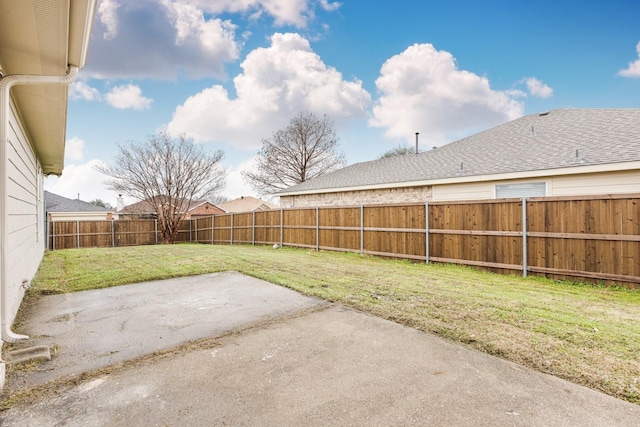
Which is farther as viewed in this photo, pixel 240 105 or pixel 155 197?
pixel 155 197

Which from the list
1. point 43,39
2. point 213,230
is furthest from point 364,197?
point 43,39

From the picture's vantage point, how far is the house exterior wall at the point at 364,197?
11461 mm

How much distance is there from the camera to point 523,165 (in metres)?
9.09

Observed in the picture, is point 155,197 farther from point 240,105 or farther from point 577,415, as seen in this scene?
point 577,415

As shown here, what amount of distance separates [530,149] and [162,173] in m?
20.3

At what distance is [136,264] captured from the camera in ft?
27.1

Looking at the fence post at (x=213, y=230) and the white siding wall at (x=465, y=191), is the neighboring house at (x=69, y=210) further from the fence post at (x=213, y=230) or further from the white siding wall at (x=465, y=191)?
the white siding wall at (x=465, y=191)

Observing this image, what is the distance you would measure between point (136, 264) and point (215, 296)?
4439 mm

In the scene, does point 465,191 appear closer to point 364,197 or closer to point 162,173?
point 364,197

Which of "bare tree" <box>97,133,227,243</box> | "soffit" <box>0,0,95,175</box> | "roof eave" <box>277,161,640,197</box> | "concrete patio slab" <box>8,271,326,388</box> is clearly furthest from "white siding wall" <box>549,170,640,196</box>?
"bare tree" <box>97,133,227,243</box>

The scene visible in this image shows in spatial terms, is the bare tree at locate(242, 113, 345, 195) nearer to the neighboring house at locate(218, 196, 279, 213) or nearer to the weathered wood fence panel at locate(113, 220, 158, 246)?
the weathered wood fence panel at locate(113, 220, 158, 246)

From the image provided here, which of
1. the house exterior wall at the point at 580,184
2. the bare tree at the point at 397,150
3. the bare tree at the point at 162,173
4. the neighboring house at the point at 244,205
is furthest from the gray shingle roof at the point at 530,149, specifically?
the neighboring house at the point at 244,205

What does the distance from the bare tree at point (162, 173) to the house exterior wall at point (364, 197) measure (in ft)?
26.3

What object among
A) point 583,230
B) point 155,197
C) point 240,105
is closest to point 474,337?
point 583,230
